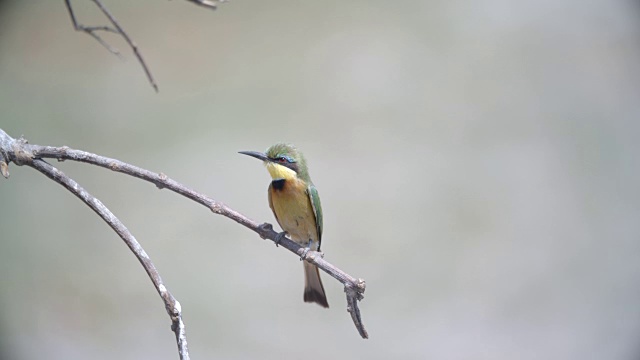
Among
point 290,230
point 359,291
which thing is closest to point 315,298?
point 290,230

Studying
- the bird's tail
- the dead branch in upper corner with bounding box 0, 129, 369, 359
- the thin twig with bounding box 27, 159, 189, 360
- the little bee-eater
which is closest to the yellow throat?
the little bee-eater

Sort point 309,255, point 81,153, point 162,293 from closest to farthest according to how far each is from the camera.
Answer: point 162,293 → point 81,153 → point 309,255

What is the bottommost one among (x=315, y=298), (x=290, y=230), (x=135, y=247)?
(x=135, y=247)

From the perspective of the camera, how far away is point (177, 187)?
100cm

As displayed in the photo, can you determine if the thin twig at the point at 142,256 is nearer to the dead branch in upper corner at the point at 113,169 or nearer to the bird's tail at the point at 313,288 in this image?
the dead branch in upper corner at the point at 113,169

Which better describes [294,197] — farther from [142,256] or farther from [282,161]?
[142,256]

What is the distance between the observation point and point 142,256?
95 centimetres

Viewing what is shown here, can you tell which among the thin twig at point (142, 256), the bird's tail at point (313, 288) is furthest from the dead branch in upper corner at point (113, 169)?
the bird's tail at point (313, 288)

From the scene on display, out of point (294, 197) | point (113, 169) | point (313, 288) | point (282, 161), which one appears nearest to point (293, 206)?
point (294, 197)

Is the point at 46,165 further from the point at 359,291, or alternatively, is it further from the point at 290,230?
the point at 290,230

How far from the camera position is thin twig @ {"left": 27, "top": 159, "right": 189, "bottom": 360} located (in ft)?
3.03

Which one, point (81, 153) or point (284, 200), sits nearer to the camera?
point (81, 153)

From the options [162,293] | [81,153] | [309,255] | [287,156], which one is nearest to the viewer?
[162,293]

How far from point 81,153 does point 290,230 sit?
88cm
